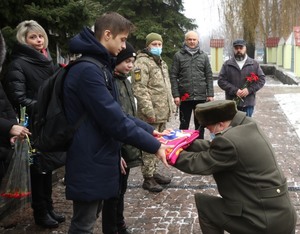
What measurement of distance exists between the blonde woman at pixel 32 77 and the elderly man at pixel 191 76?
2.58m

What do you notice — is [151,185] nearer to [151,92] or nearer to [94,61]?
[151,92]

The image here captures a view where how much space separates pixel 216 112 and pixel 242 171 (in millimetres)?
425

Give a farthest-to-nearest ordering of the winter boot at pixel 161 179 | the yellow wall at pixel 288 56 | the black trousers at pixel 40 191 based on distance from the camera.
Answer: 1. the yellow wall at pixel 288 56
2. the winter boot at pixel 161 179
3. the black trousers at pixel 40 191

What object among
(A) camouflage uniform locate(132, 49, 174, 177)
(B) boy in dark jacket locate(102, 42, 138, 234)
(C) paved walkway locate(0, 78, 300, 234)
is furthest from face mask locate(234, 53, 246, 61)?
(B) boy in dark jacket locate(102, 42, 138, 234)

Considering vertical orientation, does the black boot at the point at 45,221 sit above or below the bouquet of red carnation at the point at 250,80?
below

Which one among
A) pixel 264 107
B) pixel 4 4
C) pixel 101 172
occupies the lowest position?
pixel 264 107

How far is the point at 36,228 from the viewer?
421cm

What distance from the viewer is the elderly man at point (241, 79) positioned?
6723mm

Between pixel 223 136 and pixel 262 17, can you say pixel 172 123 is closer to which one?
pixel 223 136

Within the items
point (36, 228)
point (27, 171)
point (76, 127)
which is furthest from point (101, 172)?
point (36, 228)

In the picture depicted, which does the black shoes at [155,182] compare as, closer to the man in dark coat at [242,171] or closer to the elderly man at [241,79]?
the elderly man at [241,79]

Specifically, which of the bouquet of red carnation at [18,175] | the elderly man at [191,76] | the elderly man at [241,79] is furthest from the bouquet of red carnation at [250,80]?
the bouquet of red carnation at [18,175]

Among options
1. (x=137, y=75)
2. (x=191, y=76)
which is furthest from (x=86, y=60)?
(x=191, y=76)

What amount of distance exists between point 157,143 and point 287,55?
23.2 meters
